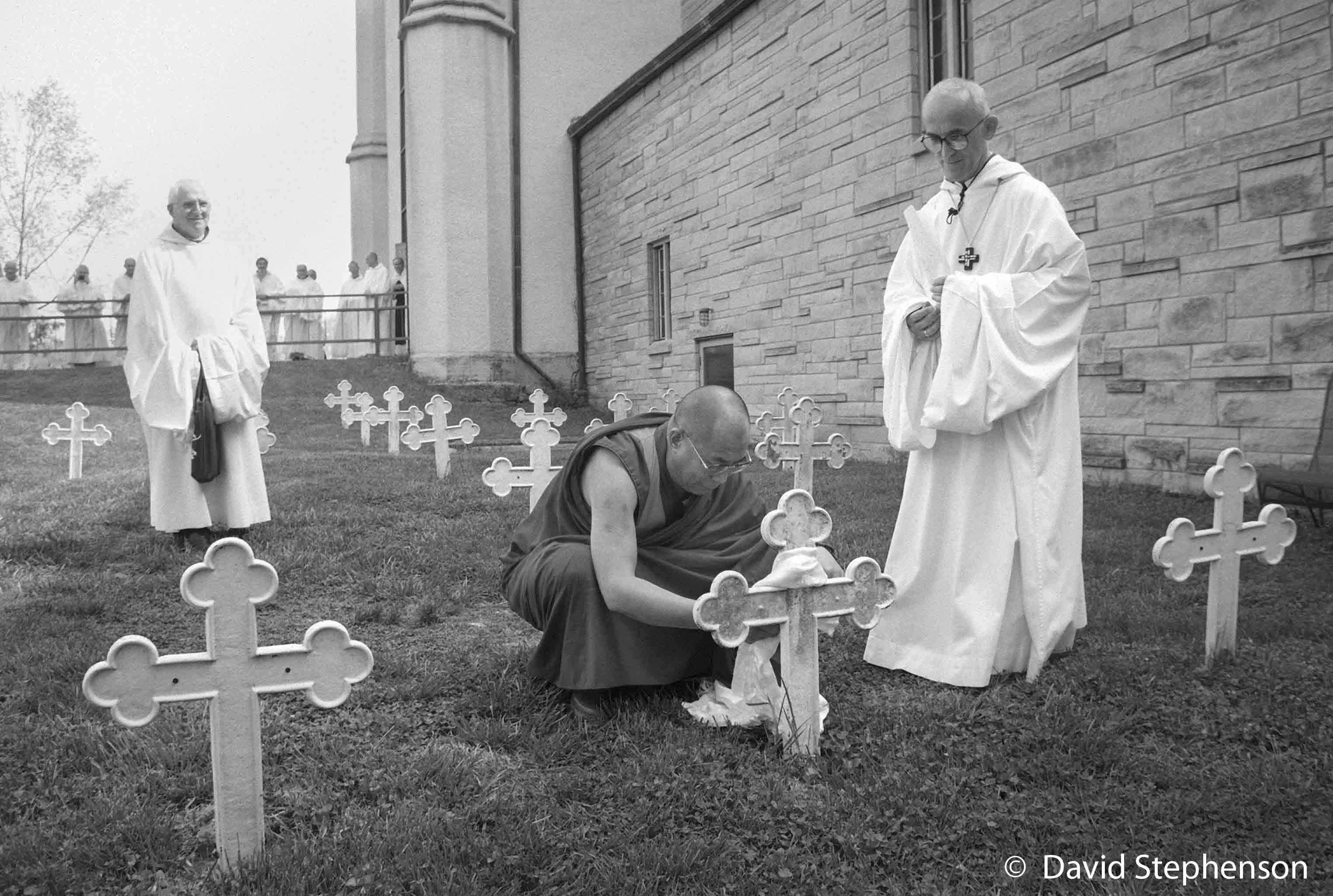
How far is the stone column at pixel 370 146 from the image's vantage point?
25688mm

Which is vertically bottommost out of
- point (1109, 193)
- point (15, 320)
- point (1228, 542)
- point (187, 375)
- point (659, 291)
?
point (1228, 542)

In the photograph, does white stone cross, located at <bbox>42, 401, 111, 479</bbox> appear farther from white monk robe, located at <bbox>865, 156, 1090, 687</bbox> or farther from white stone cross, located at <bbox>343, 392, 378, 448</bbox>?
white monk robe, located at <bbox>865, 156, 1090, 687</bbox>

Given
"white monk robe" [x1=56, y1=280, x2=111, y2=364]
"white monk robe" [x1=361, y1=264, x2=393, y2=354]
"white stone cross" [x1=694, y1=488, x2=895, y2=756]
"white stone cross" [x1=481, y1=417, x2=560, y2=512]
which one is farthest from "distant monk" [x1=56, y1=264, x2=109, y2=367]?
"white stone cross" [x1=694, y1=488, x2=895, y2=756]

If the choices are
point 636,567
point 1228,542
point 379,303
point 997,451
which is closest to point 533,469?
point 636,567

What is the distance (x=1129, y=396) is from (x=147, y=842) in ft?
24.0

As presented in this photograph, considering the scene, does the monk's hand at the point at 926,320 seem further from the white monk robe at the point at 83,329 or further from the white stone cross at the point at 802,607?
the white monk robe at the point at 83,329

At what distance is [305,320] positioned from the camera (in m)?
23.6

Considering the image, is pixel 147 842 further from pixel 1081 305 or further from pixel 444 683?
pixel 1081 305

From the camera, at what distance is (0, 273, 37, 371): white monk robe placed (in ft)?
69.2

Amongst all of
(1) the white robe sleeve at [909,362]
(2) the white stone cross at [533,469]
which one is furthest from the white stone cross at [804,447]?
(1) the white robe sleeve at [909,362]

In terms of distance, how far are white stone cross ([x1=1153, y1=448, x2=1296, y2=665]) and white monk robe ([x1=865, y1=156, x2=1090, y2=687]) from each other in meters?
0.47

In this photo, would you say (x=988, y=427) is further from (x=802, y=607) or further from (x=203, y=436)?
(x=203, y=436)

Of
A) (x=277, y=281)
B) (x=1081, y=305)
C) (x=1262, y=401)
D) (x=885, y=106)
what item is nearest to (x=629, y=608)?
(x=1081, y=305)

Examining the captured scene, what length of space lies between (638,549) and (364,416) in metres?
9.49
